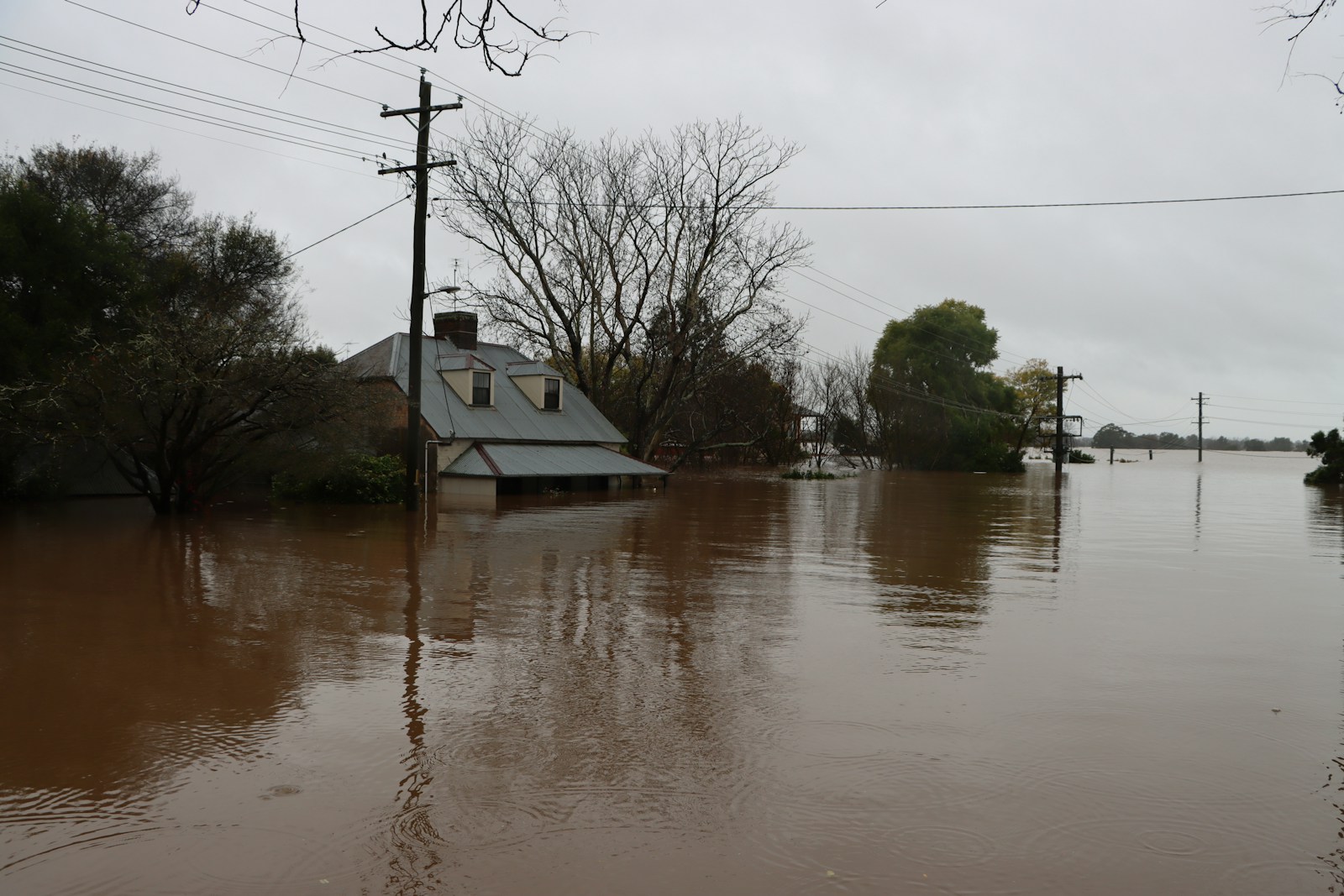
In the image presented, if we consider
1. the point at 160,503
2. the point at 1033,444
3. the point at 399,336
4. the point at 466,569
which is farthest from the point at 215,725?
the point at 1033,444

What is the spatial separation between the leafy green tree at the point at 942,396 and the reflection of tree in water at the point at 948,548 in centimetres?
3352

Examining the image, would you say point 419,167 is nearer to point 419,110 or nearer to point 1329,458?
point 419,110

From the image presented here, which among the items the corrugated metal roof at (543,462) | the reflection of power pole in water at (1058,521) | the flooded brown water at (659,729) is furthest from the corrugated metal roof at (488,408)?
the flooded brown water at (659,729)

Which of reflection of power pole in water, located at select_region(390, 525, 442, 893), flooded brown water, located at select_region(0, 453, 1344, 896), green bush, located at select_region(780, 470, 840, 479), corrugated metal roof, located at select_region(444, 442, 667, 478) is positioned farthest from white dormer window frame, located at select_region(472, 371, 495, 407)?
reflection of power pole in water, located at select_region(390, 525, 442, 893)

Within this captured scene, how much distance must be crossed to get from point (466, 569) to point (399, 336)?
71.2 ft

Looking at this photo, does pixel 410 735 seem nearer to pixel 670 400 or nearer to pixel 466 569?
pixel 466 569

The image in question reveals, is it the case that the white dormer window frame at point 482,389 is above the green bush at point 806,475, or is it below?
above

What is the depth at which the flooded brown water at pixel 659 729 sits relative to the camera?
4.70 metres

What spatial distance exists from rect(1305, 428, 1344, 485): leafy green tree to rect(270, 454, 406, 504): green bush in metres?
47.6

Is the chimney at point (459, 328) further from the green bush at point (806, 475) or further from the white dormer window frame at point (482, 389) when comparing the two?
the green bush at point (806, 475)

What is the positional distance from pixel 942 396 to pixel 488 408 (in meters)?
55.8

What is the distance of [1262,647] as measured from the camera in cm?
978

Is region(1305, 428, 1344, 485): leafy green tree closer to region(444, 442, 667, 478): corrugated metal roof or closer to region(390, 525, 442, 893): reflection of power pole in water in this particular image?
region(444, 442, 667, 478): corrugated metal roof

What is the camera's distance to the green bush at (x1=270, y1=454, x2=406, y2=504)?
2728 cm
